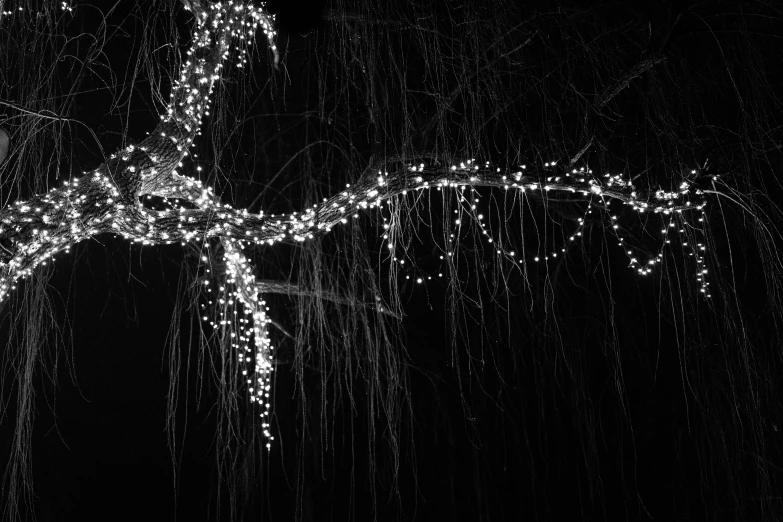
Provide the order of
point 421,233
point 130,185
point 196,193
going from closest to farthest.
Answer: point 130,185 < point 196,193 < point 421,233

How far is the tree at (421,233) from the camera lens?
6.93 feet

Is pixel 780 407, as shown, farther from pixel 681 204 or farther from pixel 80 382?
pixel 80 382

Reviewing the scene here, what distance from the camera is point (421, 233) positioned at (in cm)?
349

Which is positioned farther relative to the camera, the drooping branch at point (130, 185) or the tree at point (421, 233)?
the tree at point (421, 233)

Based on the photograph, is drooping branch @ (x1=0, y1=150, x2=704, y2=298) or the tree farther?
the tree

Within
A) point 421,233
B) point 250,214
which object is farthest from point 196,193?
point 421,233

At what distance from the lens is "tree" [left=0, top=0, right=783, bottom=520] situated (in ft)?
6.93

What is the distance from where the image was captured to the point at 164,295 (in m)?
3.41

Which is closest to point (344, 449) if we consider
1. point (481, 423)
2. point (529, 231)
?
point (481, 423)

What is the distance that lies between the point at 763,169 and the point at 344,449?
7.99ft

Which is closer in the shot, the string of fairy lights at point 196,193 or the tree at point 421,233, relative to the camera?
the string of fairy lights at point 196,193

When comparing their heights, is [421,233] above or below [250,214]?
above

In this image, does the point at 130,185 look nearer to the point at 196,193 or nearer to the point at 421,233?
the point at 196,193

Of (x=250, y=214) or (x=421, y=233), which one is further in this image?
(x=421, y=233)
